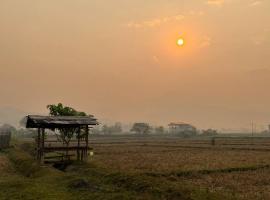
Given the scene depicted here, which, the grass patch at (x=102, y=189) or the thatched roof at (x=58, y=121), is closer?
the grass patch at (x=102, y=189)

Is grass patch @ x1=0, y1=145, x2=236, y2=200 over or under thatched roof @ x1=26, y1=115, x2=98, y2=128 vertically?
under

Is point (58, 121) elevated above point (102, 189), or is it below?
above

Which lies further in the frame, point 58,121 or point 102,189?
point 58,121

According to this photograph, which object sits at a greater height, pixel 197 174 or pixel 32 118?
pixel 32 118

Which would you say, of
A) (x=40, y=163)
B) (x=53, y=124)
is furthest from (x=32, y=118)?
(x=40, y=163)

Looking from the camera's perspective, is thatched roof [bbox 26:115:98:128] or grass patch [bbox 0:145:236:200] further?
thatched roof [bbox 26:115:98:128]

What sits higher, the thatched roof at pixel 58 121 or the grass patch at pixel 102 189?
the thatched roof at pixel 58 121

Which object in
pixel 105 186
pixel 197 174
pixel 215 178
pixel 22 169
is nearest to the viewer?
pixel 105 186

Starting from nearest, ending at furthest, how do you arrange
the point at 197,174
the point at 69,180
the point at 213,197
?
the point at 213,197, the point at 69,180, the point at 197,174

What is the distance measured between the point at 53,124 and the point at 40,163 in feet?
10.6

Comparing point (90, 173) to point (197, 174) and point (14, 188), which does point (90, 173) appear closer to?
point (14, 188)

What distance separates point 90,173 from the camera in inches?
938

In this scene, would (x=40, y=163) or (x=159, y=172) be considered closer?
(x=159, y=172)

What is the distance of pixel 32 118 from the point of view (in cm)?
3047
